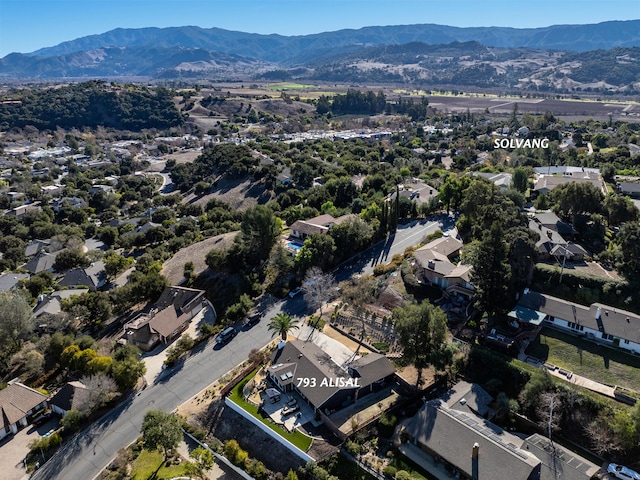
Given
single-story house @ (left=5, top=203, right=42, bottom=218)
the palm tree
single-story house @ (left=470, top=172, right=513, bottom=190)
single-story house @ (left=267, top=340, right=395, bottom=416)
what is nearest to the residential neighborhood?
single-story house @ (left=267, top=340, right=395, bottom=416)

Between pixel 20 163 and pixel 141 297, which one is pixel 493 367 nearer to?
pixel 141 297

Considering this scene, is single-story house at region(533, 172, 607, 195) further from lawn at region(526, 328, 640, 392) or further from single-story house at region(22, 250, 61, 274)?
single-story house at region(22, 250, 61, 274)

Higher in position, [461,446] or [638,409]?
[638,409]

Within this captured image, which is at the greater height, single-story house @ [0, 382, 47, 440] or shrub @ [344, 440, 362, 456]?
shrub @ [344, 440, 362, 456]

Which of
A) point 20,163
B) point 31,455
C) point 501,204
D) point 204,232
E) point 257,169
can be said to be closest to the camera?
point 31,455

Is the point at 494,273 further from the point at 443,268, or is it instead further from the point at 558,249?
the point at 558,249

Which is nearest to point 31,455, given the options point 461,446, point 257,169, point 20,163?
point 461,446

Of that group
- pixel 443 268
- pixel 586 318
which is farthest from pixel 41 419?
pixel 586 318

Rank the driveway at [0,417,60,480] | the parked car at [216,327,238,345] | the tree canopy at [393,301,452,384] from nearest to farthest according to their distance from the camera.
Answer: the driveway at [0,417,60,480]
the tree canopy at [393,301,452,384]
the parked car at [216,327,238,345]
